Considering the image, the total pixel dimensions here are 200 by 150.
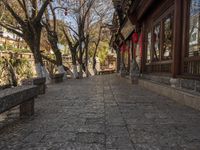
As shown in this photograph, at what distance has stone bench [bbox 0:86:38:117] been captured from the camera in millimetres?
4418

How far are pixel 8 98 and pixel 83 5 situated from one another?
2003 cm

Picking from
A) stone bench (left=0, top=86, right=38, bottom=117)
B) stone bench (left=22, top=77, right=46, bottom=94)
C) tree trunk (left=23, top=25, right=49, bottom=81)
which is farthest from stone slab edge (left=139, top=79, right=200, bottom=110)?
tree trunk (left=23, top=25, right=49, bottom=81)

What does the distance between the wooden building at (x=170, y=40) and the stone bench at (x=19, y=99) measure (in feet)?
11.6

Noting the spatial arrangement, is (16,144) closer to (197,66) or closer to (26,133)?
(26,133)

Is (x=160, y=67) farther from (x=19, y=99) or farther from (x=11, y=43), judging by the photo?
(x=11, y=43)

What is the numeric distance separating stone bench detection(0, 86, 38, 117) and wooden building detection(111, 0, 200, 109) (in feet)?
11.6

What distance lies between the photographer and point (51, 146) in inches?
147

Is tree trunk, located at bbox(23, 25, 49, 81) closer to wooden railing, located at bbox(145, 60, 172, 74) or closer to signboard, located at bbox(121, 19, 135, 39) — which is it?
wooden railing, located at bbox(145, 60, 172, 74)

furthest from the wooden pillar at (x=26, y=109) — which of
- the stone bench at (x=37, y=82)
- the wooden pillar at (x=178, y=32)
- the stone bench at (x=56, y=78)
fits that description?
the stone bench at (x=56, y=78)

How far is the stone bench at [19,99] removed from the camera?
4.42 m

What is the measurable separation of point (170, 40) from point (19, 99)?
5913 mm

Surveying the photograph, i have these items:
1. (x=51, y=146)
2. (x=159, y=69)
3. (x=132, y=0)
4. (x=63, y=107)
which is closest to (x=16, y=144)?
(x=51, y=146)

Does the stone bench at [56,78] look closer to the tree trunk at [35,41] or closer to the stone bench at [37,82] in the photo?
the tree trunk at [35,41]

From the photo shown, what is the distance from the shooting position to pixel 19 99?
5.08 meters
